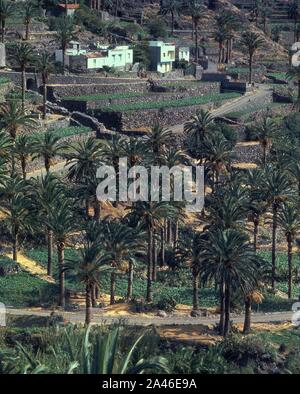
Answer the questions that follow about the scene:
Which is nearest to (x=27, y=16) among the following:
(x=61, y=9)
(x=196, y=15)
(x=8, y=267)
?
(x=61, y=9)

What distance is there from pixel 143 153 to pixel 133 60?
46.6 m

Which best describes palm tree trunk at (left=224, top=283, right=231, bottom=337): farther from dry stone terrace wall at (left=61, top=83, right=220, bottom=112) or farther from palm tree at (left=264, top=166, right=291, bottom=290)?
dry stone terrace wall at (left=61, top=83, right=220, bottom=112)

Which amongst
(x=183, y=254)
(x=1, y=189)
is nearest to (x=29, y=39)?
(x=1, y=189)

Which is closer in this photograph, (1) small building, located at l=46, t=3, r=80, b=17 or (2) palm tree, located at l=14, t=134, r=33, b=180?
(2) palm tree, located at l=14, t=134, r=33, b=180

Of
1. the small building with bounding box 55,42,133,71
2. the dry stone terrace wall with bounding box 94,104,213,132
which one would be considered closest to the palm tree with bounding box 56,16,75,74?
the small building with bounding box 55,42,133,71

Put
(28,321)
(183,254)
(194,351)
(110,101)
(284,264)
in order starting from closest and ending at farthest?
1. (194,351)
2. (28,321)
3. (183,254)
4. (284,264)
5. (110,101)

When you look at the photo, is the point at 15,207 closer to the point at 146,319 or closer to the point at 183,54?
the point at 146,319

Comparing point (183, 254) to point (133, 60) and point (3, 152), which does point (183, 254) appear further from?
point (133, 60)

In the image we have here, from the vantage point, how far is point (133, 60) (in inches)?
4405

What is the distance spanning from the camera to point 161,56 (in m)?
113

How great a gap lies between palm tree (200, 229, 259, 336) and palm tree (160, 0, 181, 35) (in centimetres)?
8461

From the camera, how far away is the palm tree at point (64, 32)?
10325 centimetres

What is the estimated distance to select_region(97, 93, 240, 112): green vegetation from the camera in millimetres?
95812

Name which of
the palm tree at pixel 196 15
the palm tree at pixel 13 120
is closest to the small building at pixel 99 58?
the palm tree at pixel 196 15
